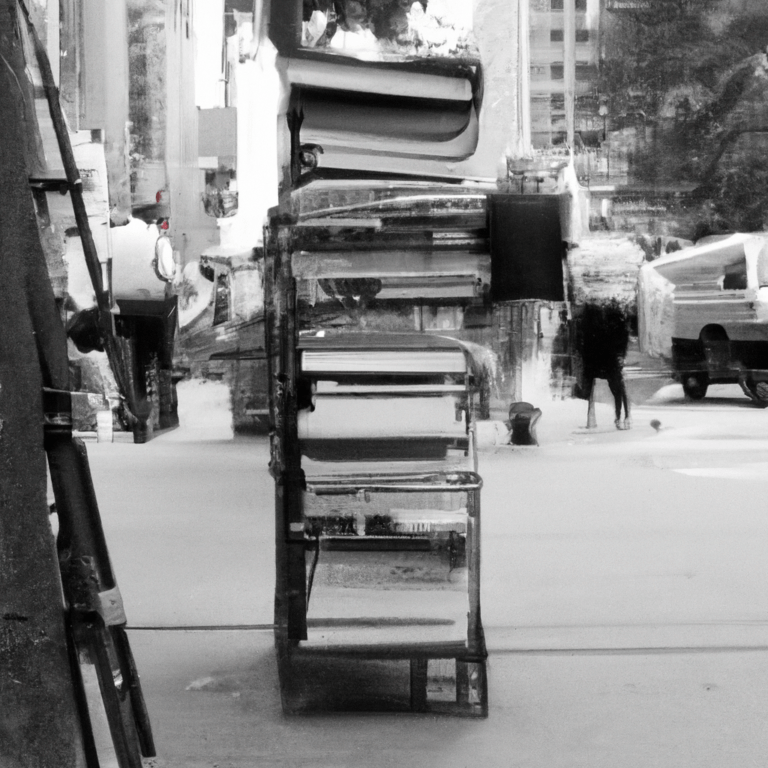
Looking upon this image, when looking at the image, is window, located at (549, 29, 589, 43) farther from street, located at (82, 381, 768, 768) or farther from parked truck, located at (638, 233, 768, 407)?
street, located at (82, 381, 768, 768)

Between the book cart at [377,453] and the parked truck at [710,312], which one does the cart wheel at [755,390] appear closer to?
the parked truck at [710,312]

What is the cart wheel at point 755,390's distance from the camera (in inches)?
91.6

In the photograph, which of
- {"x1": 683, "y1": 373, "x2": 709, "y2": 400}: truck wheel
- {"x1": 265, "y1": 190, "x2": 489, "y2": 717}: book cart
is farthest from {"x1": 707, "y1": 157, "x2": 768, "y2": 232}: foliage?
{"x1": 265, "y1": 190, "x2": 489, "y2": 717}: book cart

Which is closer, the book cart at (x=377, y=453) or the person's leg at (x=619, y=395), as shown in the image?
the book cart at (x=377, y=453)

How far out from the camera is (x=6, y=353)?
1.77 meters

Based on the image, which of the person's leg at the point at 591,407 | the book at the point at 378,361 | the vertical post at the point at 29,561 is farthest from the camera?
the person's leg at the point at 591,407

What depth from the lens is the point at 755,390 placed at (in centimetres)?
233

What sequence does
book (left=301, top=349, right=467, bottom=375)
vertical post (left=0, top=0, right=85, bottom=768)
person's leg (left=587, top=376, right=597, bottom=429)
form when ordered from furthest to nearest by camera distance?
person's leg (left=587, top=376, right=597, bottom=429) < book (left=301, top=349, right=467, bottom=375) < vertical post (left=0, top=0, right=85, bottom=768)

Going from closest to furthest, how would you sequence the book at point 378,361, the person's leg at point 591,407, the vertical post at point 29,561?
the vertical post at point 29,561
the book at point 378,361
the person's leg at point 591,407

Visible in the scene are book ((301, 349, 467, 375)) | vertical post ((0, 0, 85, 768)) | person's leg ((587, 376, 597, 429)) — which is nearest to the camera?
vertical post ((0, 0, 85, 768))

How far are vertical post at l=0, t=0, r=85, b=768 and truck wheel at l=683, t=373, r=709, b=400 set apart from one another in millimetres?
1309

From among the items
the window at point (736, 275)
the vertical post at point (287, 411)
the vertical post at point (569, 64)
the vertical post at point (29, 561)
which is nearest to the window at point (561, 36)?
the vertical post at point (569, 64)

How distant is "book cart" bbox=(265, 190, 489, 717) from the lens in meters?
2.16

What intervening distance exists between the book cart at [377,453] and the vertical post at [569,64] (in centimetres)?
30
